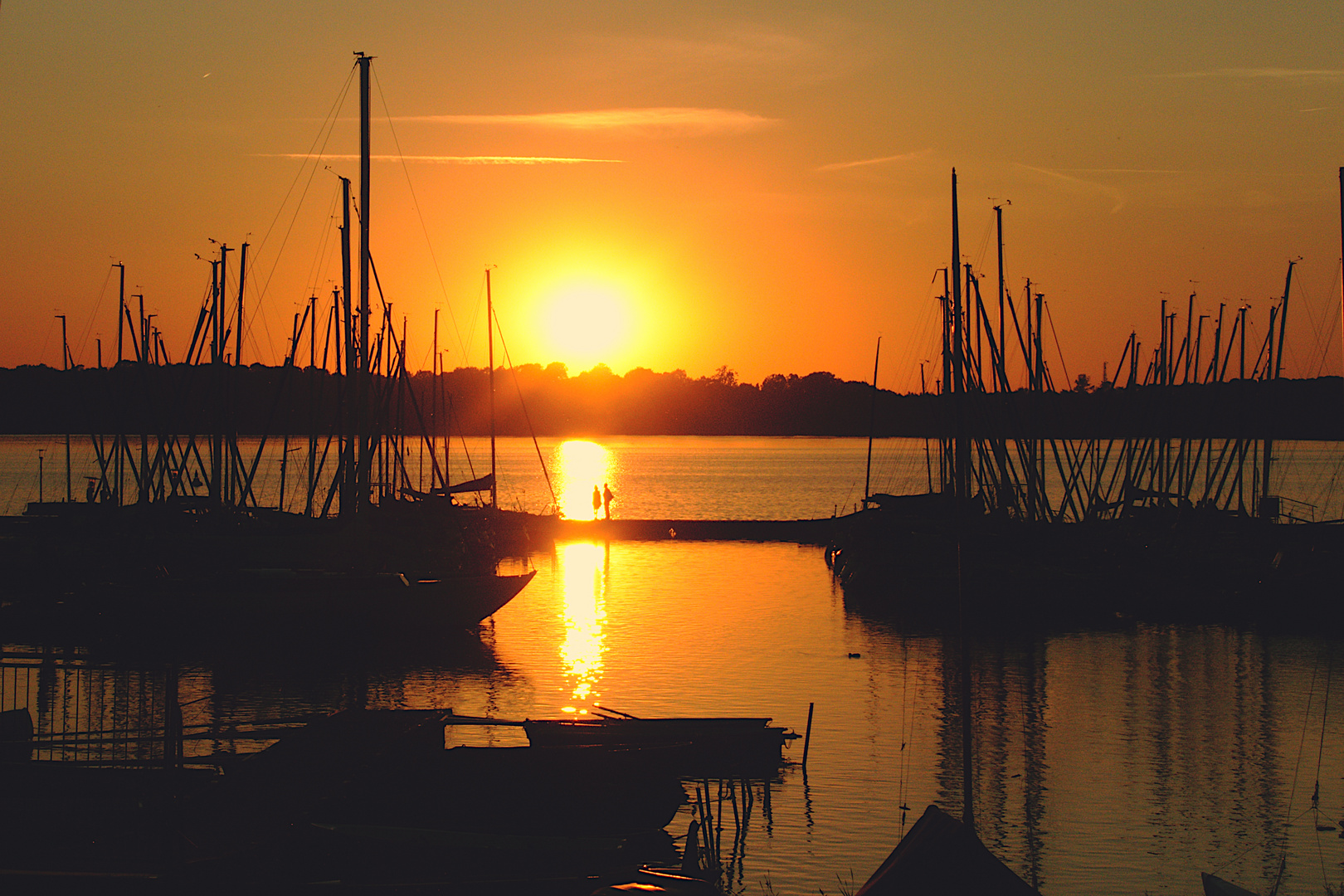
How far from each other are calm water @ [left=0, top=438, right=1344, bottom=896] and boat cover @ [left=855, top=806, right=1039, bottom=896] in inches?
176

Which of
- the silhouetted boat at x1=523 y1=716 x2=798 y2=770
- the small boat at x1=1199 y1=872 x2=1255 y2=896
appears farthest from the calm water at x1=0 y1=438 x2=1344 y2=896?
the small boat at x1=1199 y1=872 x2=1255 y2=896

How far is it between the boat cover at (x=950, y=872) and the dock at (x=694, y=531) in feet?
154

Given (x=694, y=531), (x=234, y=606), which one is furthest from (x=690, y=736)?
(x=694, y=531)

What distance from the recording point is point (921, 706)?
23.6 meters

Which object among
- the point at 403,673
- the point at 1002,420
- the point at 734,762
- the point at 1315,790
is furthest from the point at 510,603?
the point at 1315,790

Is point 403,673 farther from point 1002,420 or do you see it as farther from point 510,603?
point 1002,420

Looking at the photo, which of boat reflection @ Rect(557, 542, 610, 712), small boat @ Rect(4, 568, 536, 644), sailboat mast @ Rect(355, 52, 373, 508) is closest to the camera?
boat reflection @ Rect(557, 542, 610, 712)

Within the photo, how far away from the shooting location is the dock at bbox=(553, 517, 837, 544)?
57.2m

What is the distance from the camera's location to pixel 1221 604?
3409cm

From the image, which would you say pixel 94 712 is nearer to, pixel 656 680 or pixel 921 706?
pixel 656 680

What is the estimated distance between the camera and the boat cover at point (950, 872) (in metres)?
9.16

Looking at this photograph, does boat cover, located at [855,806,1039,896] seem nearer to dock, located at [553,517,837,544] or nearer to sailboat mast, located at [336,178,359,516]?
sailboat mast, located at [336,178,359,516]

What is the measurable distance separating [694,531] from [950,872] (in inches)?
1936

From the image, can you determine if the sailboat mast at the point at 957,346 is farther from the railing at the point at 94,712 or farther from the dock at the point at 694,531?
the dock at the point at 694,531
